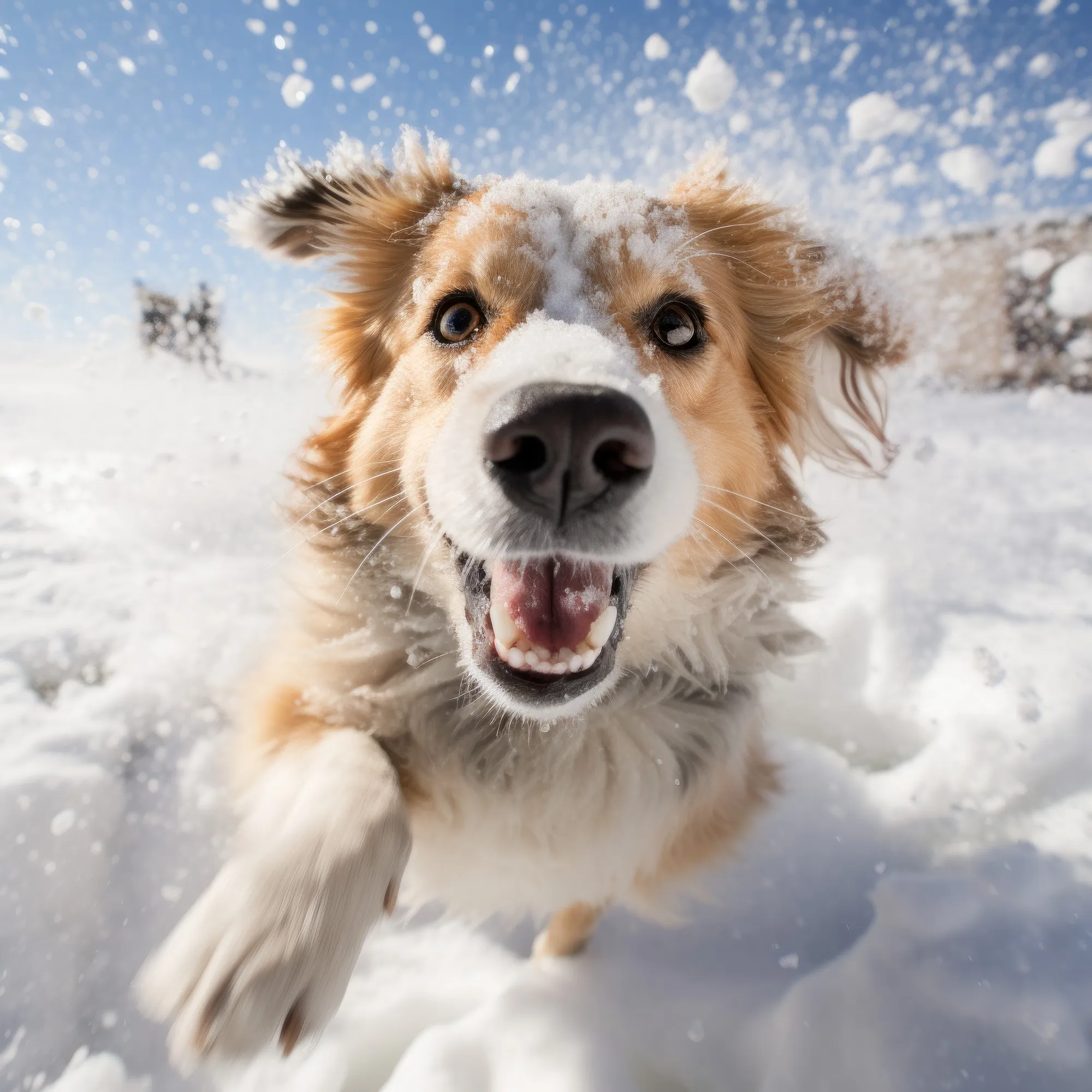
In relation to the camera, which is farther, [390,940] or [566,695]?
[390,940]

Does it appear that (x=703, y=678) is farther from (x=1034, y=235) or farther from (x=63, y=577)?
(x=1034, y=235)

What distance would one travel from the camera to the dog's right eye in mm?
1936

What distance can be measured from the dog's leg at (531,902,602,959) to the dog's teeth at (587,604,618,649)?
1.07 metres

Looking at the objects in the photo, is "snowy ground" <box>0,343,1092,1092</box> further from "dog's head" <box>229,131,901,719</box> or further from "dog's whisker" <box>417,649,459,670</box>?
"dog's whisker" <box>417,649,459,670</box>

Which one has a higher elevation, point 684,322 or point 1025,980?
point 684,322

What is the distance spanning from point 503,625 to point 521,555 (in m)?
0.26

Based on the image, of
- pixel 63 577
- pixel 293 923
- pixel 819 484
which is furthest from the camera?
pixel 819 484

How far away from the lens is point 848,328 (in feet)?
8.08

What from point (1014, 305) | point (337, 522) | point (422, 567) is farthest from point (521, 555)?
point (1014, 305)

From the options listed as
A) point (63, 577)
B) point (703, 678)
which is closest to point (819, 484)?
point (703, 678)

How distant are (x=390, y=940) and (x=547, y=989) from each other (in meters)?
0.58

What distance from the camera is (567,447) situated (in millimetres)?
1297

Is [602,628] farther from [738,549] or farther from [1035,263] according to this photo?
[1035,263]

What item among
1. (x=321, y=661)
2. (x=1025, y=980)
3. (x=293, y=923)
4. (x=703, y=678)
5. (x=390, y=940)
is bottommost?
(x=1025, y=980)
